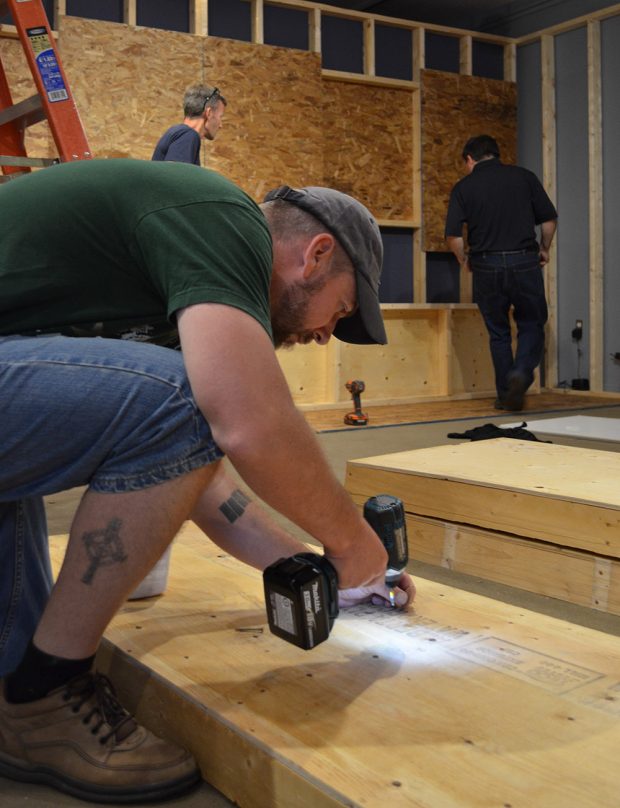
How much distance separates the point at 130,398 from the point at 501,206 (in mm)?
5477

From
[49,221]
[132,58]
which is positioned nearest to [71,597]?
[49,221]

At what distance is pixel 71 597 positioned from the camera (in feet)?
4.20

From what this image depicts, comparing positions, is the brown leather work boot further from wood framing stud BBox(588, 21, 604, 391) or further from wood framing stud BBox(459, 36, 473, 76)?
wood framing stud BBox(459, 36, 473, 76)

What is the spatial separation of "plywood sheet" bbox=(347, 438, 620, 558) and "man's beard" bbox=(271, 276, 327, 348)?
39.8 inches

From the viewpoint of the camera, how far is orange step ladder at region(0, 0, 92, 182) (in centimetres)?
309

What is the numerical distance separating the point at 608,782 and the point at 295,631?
18.6 inches

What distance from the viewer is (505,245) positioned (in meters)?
6.37

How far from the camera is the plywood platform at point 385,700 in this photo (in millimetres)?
1141

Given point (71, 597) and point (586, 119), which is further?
point (586, 119)

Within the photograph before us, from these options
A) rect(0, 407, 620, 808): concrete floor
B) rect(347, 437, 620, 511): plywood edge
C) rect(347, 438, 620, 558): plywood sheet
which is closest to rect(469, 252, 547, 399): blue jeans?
rect(0, 407, 620, 808): concrete floor

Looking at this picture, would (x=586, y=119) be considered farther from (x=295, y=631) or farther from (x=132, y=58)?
(x=295, y=631)

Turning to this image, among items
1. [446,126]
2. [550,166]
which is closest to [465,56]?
[446,126]

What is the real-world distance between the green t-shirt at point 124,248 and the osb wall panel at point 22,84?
4769 millimetres

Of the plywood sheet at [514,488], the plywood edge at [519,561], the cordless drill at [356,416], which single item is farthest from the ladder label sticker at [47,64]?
the cordless drill at [356,416]
